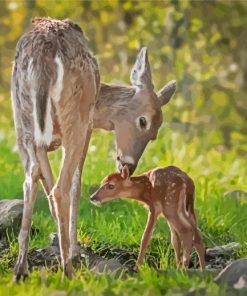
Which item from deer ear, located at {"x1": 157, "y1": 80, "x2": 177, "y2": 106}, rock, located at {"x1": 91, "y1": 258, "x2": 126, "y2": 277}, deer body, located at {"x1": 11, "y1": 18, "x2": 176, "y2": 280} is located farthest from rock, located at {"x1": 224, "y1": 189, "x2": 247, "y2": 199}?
deer body, located at {"x1": 11, "y1": 18, "x2": 176, "y2": 280}

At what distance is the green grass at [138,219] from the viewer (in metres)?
7.06

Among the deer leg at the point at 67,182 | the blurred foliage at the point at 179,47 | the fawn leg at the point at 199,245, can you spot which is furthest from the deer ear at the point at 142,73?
the blurred foliage at the point at 179,47

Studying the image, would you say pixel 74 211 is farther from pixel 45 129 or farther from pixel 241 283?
pixel 241 283

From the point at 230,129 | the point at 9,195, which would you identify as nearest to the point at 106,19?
the point at 230,129

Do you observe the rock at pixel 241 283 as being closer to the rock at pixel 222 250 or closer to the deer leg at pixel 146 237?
the deer leg at pixel 146 237

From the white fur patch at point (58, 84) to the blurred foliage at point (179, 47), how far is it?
7.85 meters

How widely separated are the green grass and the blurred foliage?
4.83 feet

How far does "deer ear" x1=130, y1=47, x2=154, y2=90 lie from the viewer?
870cm

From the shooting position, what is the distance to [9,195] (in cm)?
1103

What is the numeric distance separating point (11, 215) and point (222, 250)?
1873 mm

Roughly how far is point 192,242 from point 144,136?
3.33 ft

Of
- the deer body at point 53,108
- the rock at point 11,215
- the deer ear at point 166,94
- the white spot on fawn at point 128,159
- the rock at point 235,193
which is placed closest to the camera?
the deer body at point 53,108

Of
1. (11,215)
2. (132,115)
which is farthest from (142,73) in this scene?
(11,215)

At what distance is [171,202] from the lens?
27.1 ft
